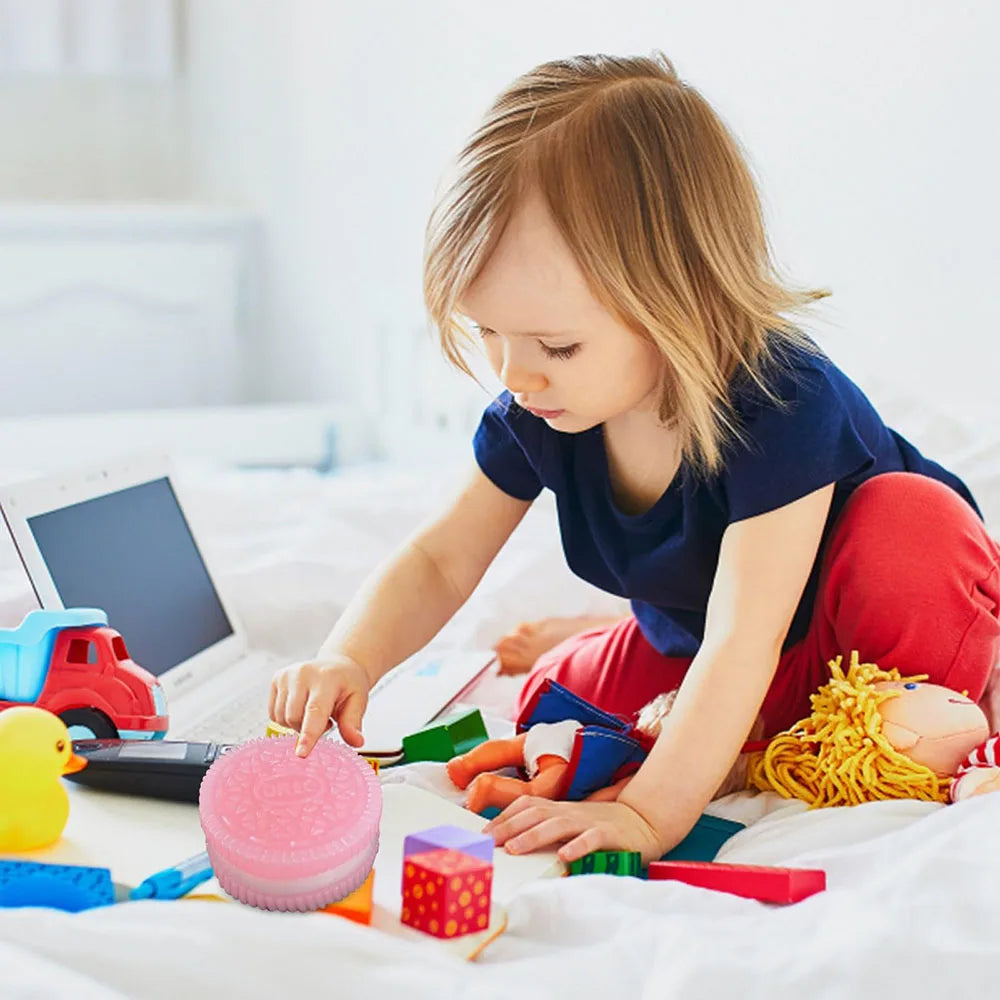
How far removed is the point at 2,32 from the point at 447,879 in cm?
202

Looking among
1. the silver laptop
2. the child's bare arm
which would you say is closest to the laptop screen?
the silver laptop

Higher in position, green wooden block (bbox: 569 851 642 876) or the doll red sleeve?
the doll red sleeve

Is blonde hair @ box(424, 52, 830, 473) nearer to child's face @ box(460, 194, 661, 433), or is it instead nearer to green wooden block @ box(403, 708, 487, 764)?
child's face @ box(460, 194, 661, 433)

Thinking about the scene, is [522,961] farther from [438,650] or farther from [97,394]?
[97,394]

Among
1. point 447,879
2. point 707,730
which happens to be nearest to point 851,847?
point 707,730

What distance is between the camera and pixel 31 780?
704 mm

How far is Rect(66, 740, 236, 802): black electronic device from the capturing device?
80cm

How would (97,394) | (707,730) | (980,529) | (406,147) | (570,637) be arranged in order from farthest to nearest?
(97,394), (406,147), (570,637), (980,529), (707,730)

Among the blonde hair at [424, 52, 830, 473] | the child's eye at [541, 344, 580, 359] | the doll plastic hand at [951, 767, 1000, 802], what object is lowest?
the doll plastic hand at [951, 767, 1000, 802]

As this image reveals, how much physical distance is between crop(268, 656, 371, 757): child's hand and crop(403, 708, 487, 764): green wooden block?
5 centimetres

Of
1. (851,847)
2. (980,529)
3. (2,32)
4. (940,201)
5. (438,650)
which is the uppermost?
(2,32)

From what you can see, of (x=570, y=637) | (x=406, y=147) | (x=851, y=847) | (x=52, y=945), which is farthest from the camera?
(x=406, y=147)

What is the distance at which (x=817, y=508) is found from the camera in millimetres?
961

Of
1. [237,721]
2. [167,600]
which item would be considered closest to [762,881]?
[237,721]
